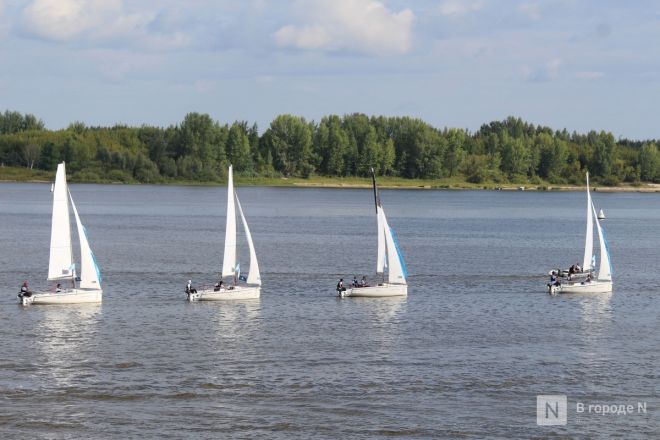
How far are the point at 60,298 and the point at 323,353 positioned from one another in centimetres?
1831

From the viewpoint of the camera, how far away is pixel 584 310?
62531 millimetres

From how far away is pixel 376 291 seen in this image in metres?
65.5

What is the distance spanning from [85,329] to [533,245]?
2660 inches

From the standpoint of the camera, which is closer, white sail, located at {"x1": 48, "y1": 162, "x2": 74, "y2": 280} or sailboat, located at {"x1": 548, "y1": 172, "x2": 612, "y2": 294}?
white sail, located at {"x1": 48, "y1": 162, "x2": 74, "y2": 280}

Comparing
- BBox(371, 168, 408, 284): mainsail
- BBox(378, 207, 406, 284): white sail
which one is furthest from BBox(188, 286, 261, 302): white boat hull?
BBox(378, 207, 406, 284): white sail

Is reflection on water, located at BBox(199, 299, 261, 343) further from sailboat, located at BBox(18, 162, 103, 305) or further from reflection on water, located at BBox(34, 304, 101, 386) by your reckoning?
reflection on water, located at BBox(34, 304, 101, 386)

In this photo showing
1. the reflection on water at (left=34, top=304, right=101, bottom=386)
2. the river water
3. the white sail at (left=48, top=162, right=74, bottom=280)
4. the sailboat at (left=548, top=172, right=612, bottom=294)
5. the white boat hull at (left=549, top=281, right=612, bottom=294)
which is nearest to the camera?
the river water

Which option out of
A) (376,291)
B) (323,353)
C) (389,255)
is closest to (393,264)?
(389,255)

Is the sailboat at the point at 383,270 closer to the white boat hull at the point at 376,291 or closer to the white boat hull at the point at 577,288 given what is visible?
the white boat hull at the point at 376,291

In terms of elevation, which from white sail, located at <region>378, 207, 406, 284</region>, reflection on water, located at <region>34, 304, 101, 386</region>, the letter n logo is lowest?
Answer: the letter n logo

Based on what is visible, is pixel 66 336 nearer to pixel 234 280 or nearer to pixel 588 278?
pixel 234 280

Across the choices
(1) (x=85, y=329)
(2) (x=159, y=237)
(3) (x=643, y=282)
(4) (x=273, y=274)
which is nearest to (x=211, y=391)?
(1) (x=85, y=329)

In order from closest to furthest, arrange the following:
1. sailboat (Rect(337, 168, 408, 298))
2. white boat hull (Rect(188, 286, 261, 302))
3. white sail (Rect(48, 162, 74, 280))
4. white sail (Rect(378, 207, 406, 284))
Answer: white sail (Rect(48, 162, 74, 280)) < white boat hull (Rect(188, 286, 261, 302)) < sailboat (Rect(337, 168, 408, 298)) < white sail (Rect(378, 207, 406, 284))

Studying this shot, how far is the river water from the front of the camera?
1467 inches
